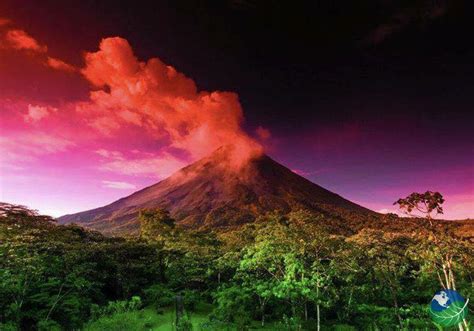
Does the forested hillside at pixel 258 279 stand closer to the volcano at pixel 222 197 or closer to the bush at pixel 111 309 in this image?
the bush at pixel 111 309

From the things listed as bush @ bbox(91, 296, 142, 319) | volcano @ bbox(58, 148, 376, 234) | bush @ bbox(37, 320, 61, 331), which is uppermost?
volcano @ bbox(58, 148, 376, 234)

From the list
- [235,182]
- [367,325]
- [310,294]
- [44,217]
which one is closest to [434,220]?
[310,294]

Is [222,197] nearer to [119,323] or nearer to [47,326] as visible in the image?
[119,323]

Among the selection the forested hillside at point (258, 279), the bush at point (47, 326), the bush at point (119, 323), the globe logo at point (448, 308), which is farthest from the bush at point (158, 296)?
the globe logo at point (448, 308)

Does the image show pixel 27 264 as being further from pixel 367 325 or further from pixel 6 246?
pixel 367 325

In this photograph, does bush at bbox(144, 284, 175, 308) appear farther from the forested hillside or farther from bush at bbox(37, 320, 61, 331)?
bush at bbox(37, 320, 61, 331)

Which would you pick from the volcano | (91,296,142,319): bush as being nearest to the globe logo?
(91,296,142,319): bush

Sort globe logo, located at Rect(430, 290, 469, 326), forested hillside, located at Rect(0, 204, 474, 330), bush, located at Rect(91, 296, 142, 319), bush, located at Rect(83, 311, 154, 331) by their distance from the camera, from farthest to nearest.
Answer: bush, located at Rect(91, 296, 142, 319) → bush, located at Rect(83, 311, 154, 331) → forested hillside, located at Rect(0, 204, 474, 330) → globe logo, located at Rect(430, 290, 469, 326)
